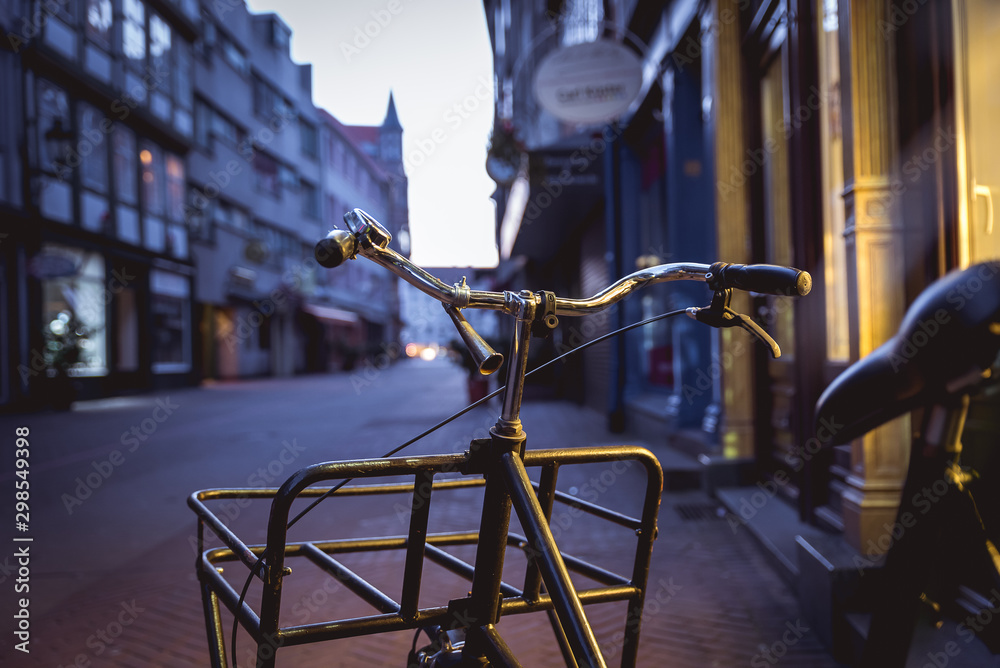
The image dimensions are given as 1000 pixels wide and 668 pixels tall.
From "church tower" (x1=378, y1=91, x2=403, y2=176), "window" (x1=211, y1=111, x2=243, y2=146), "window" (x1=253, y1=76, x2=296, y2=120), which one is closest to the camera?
"window" (x1=211, y1=111, x2=243, y2=146)

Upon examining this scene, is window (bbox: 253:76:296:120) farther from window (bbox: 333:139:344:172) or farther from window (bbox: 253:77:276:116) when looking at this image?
window (bbox: 333:139:344:172)

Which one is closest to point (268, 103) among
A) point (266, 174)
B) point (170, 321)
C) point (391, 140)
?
point (266, 174)

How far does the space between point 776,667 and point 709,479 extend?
2672mm

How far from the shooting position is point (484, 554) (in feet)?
4.29

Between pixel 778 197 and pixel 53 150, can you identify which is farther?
pixel 53 150

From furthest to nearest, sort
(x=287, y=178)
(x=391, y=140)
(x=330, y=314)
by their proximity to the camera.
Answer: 1. (x=391, y=140)
2. (x=330, y=314)
3. (x=287, y=178)

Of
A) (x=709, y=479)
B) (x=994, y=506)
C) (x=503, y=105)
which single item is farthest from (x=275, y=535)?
(x=503, y=105)

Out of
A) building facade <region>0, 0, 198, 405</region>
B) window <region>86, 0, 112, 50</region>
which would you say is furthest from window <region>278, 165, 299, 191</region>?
window <region>86, 0, 112, 50</region>

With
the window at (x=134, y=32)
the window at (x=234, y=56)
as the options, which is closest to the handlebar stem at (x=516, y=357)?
the window at (x=134, y=32)

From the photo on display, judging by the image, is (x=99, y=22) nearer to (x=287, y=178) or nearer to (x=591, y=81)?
(x=287, y=178)

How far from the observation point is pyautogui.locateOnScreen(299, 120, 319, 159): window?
3384 centimetres

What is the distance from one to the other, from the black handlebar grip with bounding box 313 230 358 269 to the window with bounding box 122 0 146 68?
67.0 ft

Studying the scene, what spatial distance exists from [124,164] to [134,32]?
3698mm

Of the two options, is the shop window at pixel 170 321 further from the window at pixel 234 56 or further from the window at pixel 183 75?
the window at pixel 234 56
